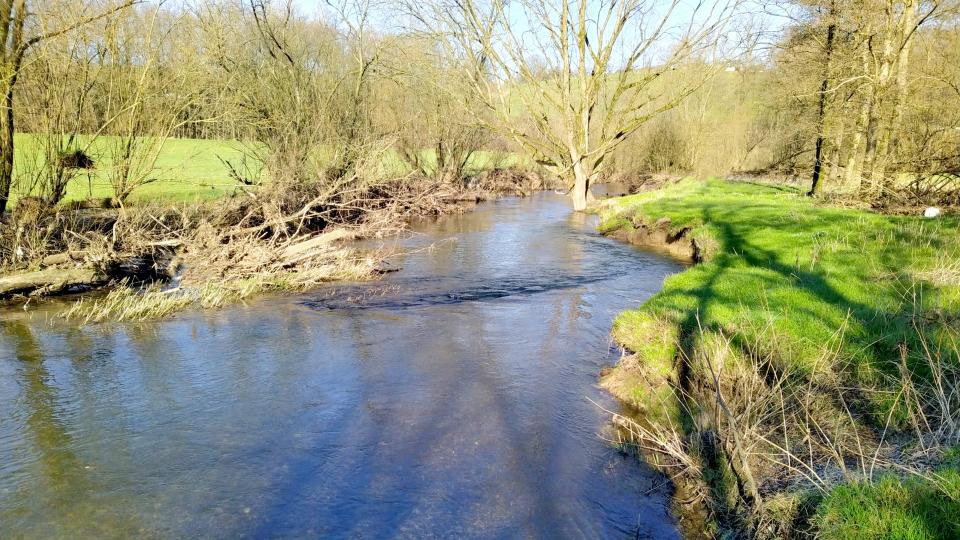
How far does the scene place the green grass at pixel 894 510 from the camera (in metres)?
3.48

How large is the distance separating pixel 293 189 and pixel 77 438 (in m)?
12.6

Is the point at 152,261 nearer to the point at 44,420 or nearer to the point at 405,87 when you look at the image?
the point at 44,420

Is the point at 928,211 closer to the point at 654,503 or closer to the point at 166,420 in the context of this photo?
the point at 654,503

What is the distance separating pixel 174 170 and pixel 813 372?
115 ft

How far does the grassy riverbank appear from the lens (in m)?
4.23

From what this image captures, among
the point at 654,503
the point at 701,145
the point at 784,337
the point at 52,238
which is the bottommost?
the point at 654,503

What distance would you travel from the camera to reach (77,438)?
617cm

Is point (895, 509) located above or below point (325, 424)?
above

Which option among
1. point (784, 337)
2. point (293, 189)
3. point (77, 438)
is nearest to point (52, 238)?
point (293, 189)

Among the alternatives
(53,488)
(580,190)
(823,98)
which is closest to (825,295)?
(53,488)

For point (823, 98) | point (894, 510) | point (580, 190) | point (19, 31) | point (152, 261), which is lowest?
point (894, 510)

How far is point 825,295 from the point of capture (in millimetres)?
7949

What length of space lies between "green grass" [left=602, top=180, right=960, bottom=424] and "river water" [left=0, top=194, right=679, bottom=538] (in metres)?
1.27

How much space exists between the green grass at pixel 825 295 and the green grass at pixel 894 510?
162 cm
